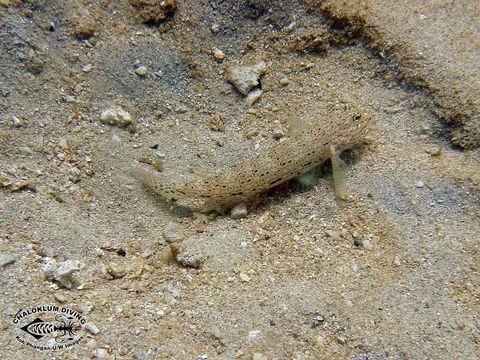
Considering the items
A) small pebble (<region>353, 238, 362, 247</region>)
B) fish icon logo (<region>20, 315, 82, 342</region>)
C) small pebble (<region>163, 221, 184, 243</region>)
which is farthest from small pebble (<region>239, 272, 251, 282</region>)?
fish icon logo (<region>20, 315, 82, 342</region>)

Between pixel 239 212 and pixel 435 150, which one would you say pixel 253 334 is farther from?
pixel 435 150

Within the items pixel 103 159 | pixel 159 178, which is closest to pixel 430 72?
pixel 159 178

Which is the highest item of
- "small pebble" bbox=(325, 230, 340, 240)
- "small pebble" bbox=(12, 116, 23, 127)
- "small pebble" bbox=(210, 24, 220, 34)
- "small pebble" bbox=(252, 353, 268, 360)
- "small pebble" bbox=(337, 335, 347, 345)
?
"small pebble" bbox=(210, 24, 220, 34)

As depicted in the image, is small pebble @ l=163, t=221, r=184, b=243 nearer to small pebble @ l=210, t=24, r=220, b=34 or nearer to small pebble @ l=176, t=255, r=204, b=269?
small pebble @ l=176, t=255, r=204, b=269

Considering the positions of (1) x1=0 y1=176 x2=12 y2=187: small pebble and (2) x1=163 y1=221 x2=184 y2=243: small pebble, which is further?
(2) x1=163 y1=221 x2=184 y2=243: small pebble

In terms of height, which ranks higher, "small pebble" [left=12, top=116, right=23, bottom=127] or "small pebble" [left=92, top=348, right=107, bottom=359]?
"small pebble" [left=12, top=116, right=23, bottom=127]
